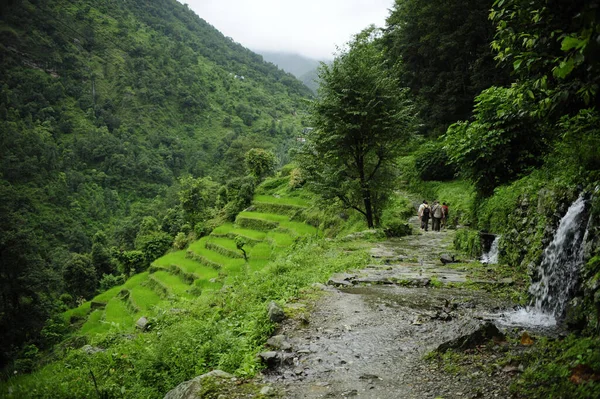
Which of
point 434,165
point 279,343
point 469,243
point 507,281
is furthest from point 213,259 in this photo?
point 279,343

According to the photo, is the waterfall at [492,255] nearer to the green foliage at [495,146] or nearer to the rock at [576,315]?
the green foliage at [495,146]

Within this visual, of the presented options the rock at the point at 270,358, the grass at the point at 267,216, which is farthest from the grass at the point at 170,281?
the rock at the point at 270,358

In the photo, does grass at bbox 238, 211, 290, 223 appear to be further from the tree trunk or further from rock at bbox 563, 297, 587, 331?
rock at bbox 563, 297, 587, 331

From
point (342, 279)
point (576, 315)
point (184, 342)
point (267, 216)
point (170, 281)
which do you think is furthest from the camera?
point (267, 216)

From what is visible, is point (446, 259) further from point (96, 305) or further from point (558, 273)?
point (96, 305)

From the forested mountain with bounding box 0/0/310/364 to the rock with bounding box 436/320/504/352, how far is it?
29866 mm

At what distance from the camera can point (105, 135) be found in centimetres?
9112

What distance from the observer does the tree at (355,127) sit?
1370 centimetres

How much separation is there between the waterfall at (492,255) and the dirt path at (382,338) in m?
1.36

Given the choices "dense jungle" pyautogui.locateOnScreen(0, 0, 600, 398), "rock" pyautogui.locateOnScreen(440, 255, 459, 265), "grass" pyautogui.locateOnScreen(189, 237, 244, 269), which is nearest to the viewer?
"dense jungle" pyautogui.locateOnScreen(0, 0, 600, 398)

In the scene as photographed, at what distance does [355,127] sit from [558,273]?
9284 mm

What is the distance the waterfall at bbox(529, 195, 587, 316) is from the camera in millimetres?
4887

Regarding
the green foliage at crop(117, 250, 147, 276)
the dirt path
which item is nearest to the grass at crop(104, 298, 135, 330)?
the green foliage at crop(117, 250, 147, 276)

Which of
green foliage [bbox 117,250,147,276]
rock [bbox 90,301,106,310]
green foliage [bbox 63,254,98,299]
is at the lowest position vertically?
green foliage [bbox 63,254,98,299]
